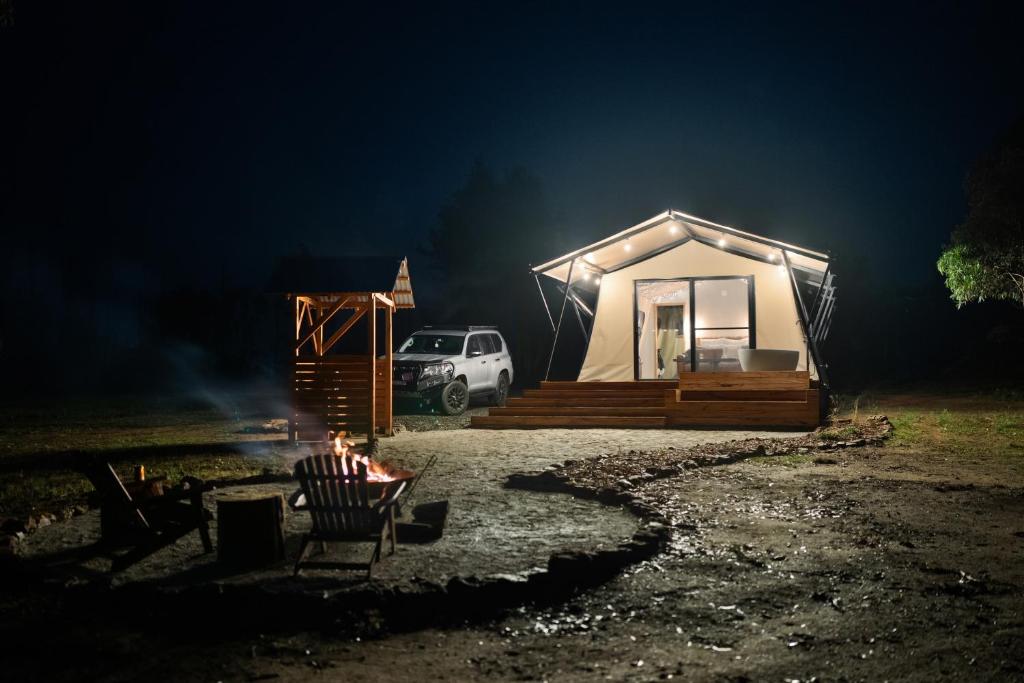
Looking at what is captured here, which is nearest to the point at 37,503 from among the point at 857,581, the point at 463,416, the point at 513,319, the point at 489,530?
the point at 489,530

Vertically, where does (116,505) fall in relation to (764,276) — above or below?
below

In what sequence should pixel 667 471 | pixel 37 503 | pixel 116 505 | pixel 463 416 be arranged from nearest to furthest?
pixel 116 505 < pixel 37 503 < pixel 667 471 < pixel 463 416

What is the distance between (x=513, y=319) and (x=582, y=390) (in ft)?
49.1

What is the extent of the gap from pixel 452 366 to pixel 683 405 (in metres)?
5.00

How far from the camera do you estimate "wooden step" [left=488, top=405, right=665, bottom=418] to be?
1262 centimetres

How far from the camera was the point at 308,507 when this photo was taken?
486 cm

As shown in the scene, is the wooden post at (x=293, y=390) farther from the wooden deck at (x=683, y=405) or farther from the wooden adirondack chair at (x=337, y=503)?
the wooden adirondack chair at (x=337, y=503)

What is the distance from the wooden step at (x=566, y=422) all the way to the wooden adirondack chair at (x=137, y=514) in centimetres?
768

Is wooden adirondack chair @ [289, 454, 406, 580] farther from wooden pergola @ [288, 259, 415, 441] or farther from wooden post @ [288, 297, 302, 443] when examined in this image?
wooden post @ [288, 297, 302, 443]

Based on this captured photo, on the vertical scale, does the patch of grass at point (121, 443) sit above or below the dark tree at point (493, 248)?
below

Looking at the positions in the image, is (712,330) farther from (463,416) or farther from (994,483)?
(994,483)

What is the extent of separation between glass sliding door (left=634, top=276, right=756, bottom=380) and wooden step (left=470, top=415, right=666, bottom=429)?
350cm

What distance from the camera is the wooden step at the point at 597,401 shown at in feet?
43.2

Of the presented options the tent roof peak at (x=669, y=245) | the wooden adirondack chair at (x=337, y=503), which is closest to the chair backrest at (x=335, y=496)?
the wooden adirondack chair at (x=337, y=503)
